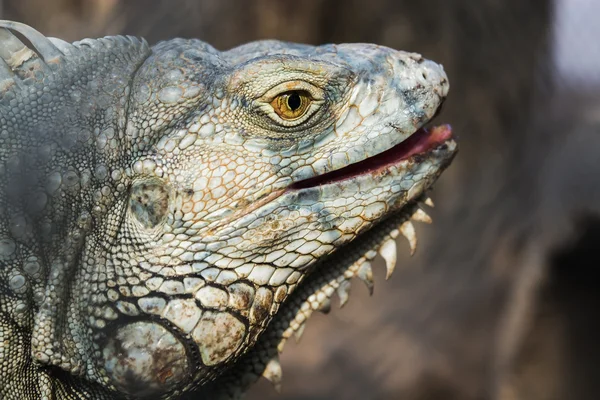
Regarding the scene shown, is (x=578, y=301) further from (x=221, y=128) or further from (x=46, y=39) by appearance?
(x=46, y=39)

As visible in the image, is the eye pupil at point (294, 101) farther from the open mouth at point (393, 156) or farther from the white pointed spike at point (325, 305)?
the white pointed spike at point (325, 305)

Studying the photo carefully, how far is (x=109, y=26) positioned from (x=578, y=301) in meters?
4.18

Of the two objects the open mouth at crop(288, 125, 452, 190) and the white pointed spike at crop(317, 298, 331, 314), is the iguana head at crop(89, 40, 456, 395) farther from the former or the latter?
the white pointed spike at crop(317, 298, 331, 314)

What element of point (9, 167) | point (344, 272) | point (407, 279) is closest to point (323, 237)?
point (344, 272)

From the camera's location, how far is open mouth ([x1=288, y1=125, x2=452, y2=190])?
197 cm

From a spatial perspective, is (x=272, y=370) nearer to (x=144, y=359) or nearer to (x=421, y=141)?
(x=144, y=359)

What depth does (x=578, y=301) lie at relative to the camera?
5.42m

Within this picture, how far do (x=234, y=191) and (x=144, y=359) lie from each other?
1.67 feet

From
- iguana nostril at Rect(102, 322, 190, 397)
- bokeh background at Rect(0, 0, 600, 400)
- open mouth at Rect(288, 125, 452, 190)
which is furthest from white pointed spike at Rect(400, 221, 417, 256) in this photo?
bokeh background at Rect(0, 0, 600, 400)

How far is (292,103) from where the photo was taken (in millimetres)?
1909

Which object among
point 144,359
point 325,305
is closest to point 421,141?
point 325,305

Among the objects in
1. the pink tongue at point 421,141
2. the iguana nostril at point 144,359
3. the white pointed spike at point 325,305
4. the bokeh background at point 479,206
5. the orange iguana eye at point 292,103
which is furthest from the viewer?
the bokeh background at point 479,206

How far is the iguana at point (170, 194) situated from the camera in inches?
70.2

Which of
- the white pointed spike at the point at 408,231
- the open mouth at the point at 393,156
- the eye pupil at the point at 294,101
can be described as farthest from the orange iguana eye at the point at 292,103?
the white pointed spike at the point at 408,231
